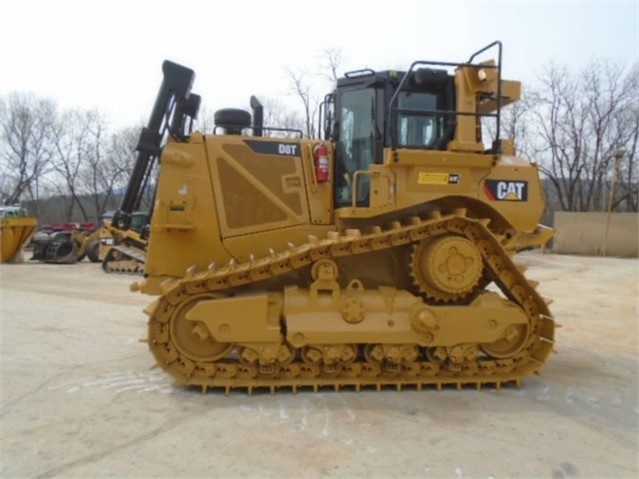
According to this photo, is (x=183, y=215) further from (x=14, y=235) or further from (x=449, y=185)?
(x=14, y=235)

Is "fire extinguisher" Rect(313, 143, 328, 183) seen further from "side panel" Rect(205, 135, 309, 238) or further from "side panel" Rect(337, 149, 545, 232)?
"side panel" Rect(337, 149, 545, 232)

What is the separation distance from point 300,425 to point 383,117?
3391mm

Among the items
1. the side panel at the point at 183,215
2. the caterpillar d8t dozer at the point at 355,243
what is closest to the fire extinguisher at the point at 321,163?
the caterpillar d8t dozer at the point at 355,243

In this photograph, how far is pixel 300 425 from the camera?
15.0 feet

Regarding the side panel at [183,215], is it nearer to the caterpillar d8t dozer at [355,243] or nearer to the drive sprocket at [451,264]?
the caterpillar d8t dozer at [355,243]

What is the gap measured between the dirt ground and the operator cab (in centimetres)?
237

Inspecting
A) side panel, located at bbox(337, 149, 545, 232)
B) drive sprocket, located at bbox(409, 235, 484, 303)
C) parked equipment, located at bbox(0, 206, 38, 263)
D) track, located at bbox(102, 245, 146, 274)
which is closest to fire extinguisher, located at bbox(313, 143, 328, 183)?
side panel, located at bbox(337, 149, 545, 232)

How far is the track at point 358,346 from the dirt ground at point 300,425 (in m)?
0.16

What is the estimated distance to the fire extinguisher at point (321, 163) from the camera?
614cm

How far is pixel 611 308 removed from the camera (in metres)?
11.0

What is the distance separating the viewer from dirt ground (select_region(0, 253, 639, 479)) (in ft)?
12.7

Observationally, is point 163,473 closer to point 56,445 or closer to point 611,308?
point 56,445

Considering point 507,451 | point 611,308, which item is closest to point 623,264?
point 611,308

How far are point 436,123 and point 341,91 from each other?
1.17 metres
